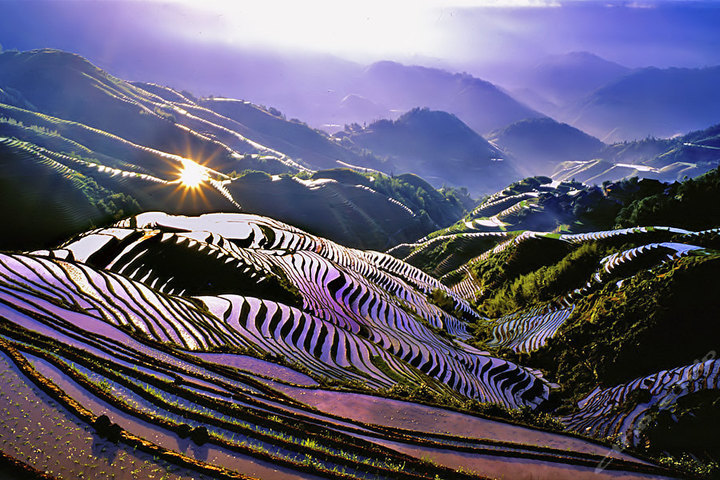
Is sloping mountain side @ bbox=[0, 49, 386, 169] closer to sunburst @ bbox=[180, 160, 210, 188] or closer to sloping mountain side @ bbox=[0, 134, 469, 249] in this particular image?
sunburst @ bbox=[180, 160, 210, 188]

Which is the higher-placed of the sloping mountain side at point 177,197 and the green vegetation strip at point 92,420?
the sloping mountain side at point 177,197

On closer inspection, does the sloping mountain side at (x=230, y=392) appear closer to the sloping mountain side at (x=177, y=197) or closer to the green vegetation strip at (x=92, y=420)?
the green vegetation strip at (x=92, y=420)

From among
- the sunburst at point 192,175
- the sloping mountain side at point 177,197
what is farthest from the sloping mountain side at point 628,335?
the sunburst at point 192,175

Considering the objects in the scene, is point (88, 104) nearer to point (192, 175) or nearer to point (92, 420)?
point (192, 175)

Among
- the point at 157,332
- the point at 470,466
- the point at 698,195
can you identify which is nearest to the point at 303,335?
the point at 157,332

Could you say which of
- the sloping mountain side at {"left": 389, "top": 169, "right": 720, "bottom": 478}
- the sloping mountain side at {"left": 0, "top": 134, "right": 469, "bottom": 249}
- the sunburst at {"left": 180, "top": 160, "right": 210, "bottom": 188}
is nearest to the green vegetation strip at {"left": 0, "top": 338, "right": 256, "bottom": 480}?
the sloping mountain side at {"left": 389, "top": 169, "right": 720, "bottom": 478}

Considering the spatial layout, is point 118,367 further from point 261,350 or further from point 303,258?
point 303,258
